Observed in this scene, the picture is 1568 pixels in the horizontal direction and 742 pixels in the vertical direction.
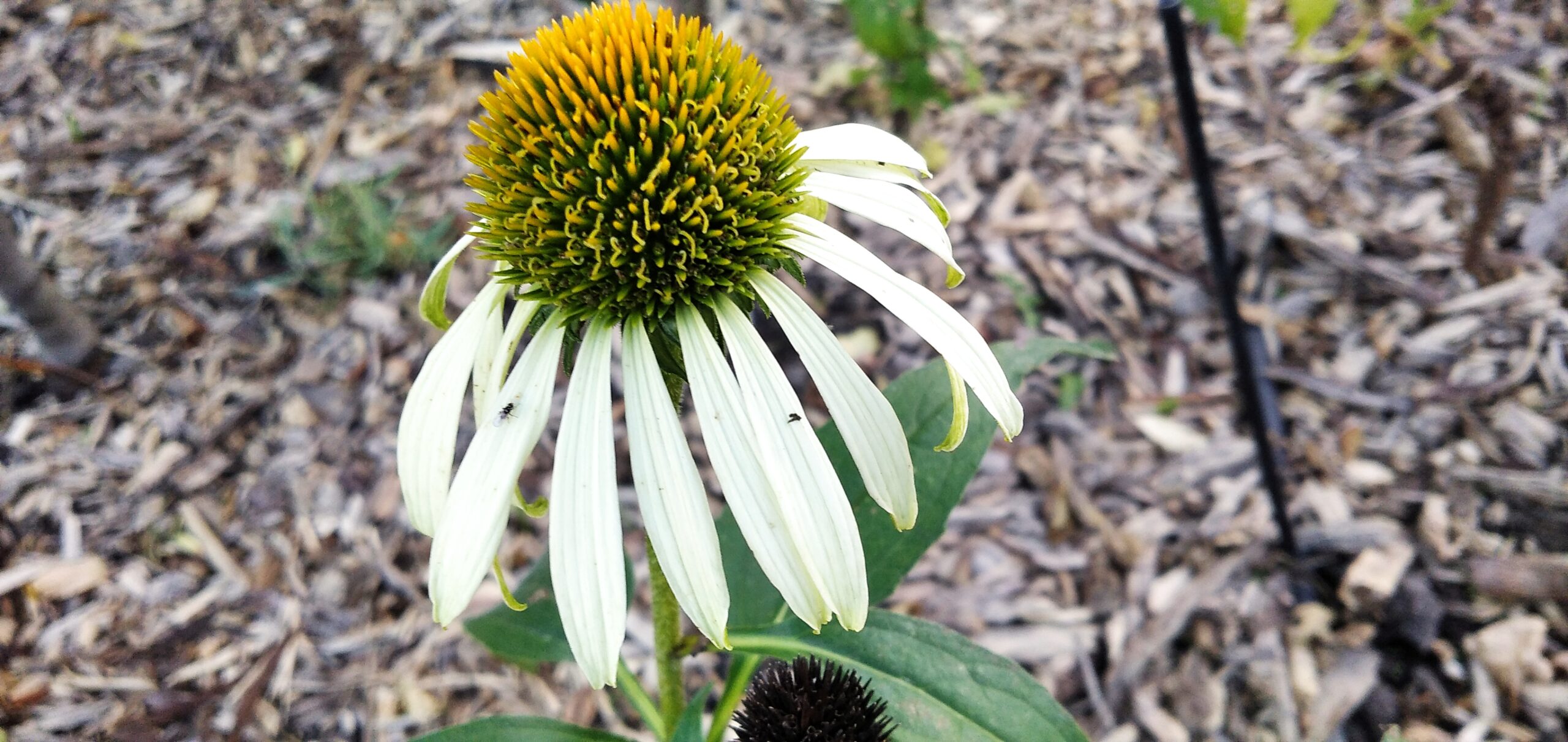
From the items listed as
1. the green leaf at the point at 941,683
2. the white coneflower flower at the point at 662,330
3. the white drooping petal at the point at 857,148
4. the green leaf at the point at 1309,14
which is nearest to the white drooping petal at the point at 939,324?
the white coneflower flower at the point at 662,330

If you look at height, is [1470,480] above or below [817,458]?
below

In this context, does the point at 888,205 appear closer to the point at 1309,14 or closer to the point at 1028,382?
the point at 1309,14

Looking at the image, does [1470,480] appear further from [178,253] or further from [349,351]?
[178,253]

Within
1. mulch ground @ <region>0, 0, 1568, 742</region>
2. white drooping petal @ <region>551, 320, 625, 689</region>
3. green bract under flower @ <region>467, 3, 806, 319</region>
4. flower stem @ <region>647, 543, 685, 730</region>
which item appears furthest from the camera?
mulch ground @ <region>0, 0, 1568, 742</region>

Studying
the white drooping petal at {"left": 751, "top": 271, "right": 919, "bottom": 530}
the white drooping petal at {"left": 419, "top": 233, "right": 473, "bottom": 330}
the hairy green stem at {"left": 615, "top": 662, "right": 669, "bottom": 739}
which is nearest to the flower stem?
the hairy green stem at {"left": 615, "top": 662, "right": 669, "bottom": 739}

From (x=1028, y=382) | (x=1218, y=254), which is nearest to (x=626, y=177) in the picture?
(x=1218, y=254)

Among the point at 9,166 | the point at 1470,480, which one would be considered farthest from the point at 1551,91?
the point at 9,166

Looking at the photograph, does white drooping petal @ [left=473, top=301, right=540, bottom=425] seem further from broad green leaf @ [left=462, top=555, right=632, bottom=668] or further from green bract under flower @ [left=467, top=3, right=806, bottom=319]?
broad green leaf @ [left=462, top=555, right=632, bottom=668]
